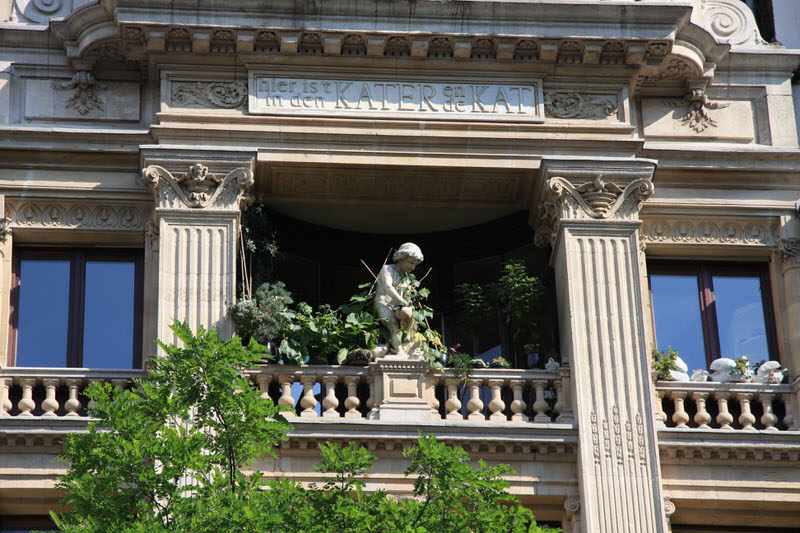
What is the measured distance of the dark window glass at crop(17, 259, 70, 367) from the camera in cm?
2458

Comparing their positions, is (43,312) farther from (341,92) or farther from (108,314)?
(341,92)

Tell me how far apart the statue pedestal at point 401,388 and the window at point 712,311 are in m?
4.07

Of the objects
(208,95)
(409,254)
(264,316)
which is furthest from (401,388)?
(208,95)

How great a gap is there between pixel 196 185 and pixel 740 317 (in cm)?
821

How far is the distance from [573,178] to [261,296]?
479 cm

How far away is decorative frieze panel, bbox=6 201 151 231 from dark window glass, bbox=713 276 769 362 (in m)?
8.54

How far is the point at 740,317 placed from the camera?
25719 mm

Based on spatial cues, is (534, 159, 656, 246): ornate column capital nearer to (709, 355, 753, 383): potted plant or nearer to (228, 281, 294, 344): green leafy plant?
(709, 355, 753, 383): potted plant

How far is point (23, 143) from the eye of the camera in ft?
82.0

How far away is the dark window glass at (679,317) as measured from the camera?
1001 inches

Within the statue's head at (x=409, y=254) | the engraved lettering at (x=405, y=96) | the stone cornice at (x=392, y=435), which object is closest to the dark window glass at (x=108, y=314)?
the stone cornice at (x=392, y=435)

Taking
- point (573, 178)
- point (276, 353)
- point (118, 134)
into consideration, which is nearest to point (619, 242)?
point (573, 178)

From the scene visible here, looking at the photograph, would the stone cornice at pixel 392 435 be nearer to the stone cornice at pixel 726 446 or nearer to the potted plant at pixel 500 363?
the potted plant at pixel 500 363

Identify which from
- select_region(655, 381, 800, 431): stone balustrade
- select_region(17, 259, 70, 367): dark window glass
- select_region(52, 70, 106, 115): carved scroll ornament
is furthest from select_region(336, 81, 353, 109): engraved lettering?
select_region(655, 381, 800, 431): stone balustrade
